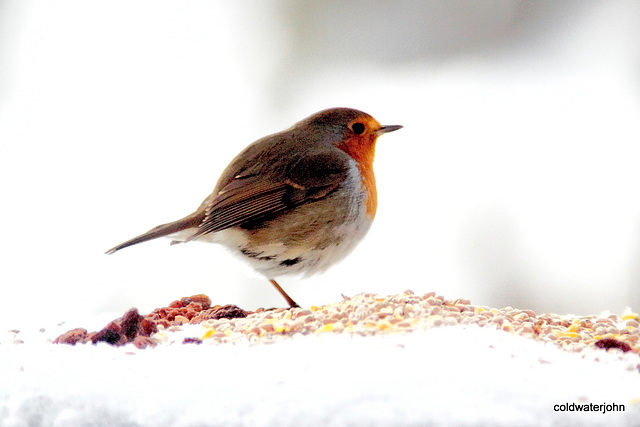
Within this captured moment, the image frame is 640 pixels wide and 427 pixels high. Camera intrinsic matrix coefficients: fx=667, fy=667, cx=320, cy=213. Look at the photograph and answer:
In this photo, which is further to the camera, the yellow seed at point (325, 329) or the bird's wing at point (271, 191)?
the bird's wing at point (271, 191)

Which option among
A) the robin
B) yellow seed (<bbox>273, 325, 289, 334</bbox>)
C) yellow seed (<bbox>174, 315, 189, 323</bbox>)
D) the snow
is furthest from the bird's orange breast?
the snow

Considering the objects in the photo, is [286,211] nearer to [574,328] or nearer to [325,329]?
[325,329]

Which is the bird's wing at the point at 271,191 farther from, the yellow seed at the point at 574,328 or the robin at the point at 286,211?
the yellow seed at the point at 574,328

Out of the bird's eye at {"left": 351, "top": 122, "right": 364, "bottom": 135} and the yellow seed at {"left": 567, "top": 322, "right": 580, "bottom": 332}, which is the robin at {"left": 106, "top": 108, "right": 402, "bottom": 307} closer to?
the bird's eye at {"left": 351, "top": 122, "right": 364, "bottom": 135}

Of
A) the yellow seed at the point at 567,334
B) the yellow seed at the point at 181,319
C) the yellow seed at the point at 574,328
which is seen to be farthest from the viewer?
the yellow seed at the point at 181,319

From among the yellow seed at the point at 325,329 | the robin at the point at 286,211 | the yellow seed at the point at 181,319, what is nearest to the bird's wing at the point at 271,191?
the robin at the point at 286,211

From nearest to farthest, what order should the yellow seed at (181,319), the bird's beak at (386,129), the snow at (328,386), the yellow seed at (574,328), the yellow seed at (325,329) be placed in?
the snow at (328,386) → the yellow seed at (325,329) → the yellow seed at (574,328) → the yellow seed at (181,319) → the bird's beak at (386,129)

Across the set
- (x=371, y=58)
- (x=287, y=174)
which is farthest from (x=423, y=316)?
(x=371, y=58)
